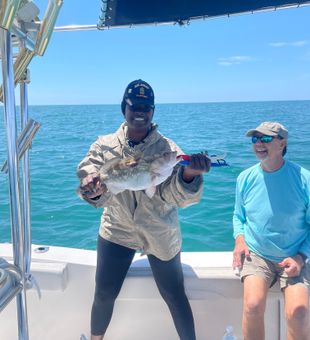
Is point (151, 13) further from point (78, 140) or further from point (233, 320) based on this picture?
point (78, 140)

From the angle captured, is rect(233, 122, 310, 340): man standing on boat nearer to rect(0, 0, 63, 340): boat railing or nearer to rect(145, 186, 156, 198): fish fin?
rect(145, 186, 156, 198): fish fin

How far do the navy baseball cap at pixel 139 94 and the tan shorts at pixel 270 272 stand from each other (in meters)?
1.22

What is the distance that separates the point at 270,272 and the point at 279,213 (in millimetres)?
388

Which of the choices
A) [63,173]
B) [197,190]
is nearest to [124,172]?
[197,190]

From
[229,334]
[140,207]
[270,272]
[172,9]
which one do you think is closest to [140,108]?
[140,207]

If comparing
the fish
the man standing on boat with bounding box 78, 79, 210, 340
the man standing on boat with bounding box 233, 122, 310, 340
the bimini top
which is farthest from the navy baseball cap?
the man standing on boat with bounding box 233, 122, 310, 340

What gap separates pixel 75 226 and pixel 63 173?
141 inches

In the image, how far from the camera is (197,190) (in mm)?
2045

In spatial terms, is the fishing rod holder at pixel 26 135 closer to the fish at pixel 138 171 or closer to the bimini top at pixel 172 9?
the fish at pixel 138 171

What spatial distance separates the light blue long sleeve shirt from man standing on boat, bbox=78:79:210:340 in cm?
58

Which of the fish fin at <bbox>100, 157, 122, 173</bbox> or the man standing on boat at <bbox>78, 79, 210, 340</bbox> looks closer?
the fish fin at <bbox>100, 157, 122, 173</bbox>

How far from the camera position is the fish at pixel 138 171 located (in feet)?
5.89

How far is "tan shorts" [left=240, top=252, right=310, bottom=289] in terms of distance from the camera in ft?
7.50

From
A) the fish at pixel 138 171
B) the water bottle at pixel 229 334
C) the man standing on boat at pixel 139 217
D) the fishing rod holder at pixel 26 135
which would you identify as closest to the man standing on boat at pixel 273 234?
the water bottle at pixel 229 334
